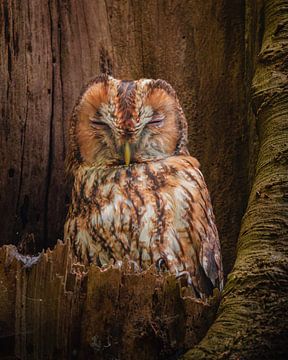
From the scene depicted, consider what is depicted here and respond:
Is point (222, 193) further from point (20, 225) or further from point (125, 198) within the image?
point (20, 225)

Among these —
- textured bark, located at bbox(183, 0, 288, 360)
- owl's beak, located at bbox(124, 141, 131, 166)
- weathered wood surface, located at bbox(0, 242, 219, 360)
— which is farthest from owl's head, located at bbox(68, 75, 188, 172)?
weathered wood surface, located at bbox(0, 242, 219, 360)

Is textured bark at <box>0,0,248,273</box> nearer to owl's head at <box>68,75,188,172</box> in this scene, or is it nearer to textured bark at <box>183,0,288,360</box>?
owl's head at <box>68,75,188,172</box>

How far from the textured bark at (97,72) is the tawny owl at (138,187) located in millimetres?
219

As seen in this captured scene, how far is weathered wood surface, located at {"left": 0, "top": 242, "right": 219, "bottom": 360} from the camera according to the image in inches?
79.5

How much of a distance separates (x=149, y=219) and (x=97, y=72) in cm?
91

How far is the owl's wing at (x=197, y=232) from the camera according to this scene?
2783 mm

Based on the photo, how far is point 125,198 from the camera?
2805 mm

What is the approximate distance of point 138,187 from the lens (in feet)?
9.29

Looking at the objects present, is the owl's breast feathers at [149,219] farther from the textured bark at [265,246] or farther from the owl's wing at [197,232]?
the textured bark at [265,246]

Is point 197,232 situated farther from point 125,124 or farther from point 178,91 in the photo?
point 178,91

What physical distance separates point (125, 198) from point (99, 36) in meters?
0.94

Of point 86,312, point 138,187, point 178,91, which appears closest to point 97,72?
point 178,91

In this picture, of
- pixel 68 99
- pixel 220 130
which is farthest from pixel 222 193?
pixel 68 99

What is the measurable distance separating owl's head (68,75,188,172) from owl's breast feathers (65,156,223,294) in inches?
3.0
